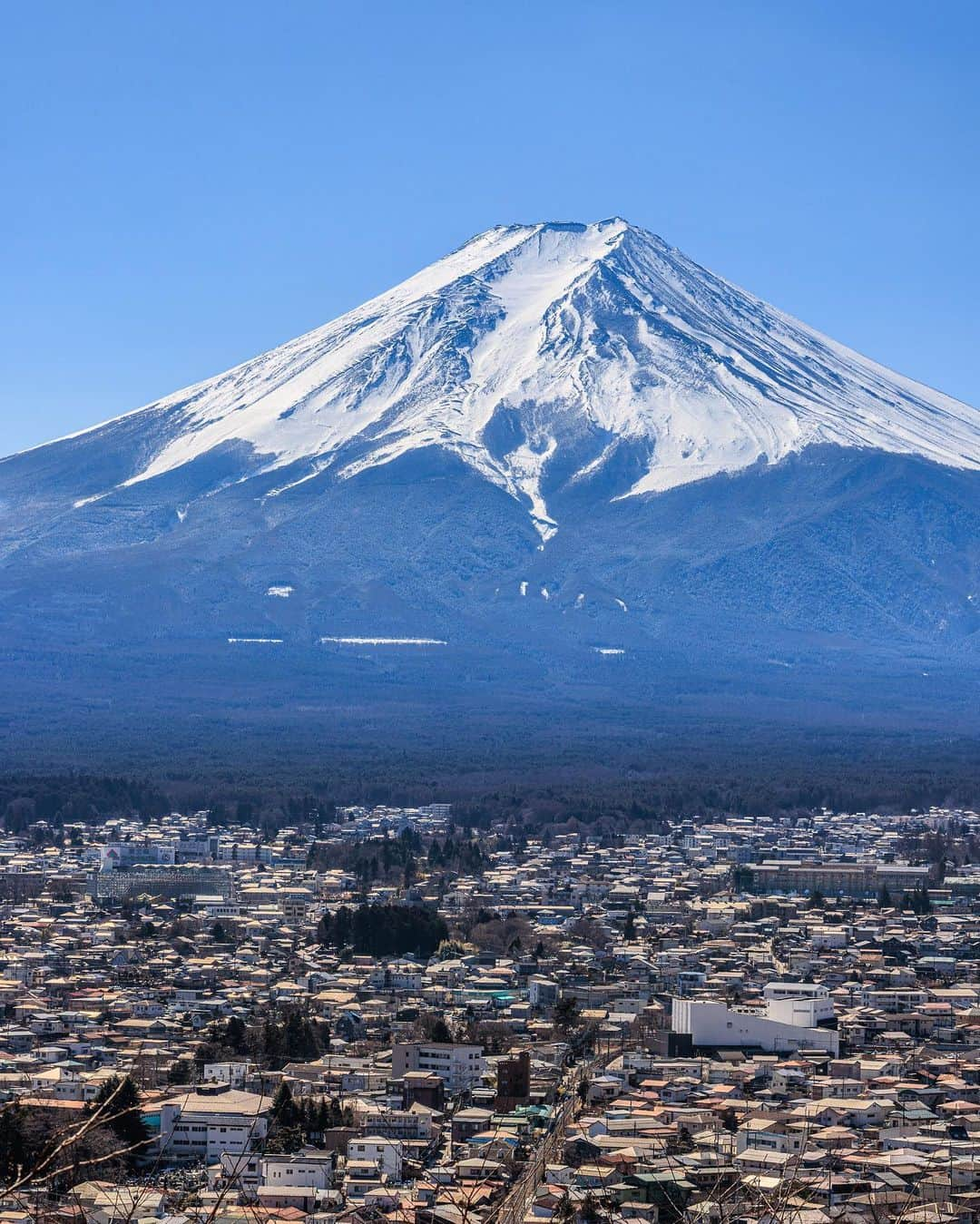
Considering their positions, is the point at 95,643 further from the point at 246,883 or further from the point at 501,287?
the point at 246,883

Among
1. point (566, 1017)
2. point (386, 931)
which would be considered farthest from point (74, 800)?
point (566, 1017)

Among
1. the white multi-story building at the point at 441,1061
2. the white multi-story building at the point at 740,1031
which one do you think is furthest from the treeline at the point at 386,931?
the white multi-story building at the point at 441,1061

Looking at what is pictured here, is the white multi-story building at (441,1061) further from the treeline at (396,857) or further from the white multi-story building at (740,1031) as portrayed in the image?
the treeline at (396,857)

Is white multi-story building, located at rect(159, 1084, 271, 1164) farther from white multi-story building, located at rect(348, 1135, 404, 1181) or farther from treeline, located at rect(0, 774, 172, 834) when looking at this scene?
treeline, located at rect(0, 774, 172, 834)

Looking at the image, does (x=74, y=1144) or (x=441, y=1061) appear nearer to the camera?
(x=74, y=1144)

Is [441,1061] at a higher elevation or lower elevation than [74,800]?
lower

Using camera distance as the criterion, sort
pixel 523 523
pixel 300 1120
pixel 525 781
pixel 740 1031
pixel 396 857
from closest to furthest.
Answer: pixel 300 1120, pixel 740 1031, pixel 396 857, pixel 525 781, pixel 523 523

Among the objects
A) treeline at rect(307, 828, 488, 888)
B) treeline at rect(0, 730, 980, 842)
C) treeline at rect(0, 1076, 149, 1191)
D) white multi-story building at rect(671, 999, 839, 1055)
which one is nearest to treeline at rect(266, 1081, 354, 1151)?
treeline at rect(0, 1076, 149, 1191)

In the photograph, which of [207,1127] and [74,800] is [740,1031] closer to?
[207,1127]
